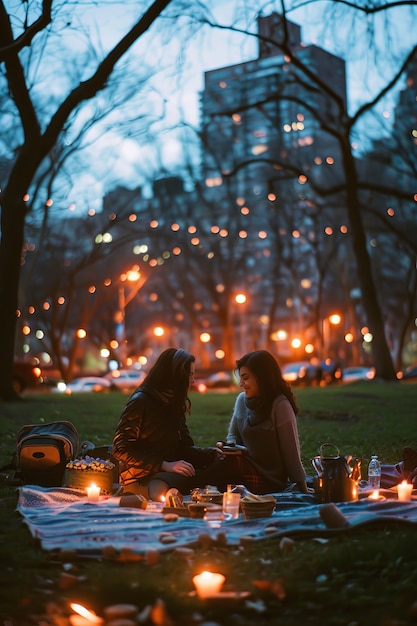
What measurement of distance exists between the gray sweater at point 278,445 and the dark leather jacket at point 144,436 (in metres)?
0.39

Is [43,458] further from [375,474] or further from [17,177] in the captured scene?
[17,177]

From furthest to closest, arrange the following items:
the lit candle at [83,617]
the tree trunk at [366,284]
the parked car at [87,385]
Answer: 1. the parked car at [87,385]
2. the tree trunk at [366,284]
3. the lit candle at [83,617]

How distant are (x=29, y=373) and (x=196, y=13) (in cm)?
1423

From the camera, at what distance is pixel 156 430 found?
8078 millimetres

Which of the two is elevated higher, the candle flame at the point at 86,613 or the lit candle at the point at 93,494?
the lit candle at the point at 93,494

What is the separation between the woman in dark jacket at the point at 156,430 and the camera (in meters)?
7.94

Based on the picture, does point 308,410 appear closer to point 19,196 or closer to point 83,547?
point 19,196

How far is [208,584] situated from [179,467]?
3.03 meters

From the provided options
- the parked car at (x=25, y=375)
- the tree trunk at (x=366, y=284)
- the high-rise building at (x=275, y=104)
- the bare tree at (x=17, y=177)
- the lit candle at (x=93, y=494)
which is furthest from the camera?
the parked car at (x=25, y=375)

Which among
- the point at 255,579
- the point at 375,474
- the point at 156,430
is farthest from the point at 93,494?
the point at 255,579

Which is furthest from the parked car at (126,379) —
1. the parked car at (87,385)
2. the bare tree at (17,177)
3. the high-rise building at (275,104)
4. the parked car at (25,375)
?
the bare tree at (17,177)

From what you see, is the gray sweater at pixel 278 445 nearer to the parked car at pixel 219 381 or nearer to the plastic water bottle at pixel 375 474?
the plastic water bottle at pixel 375 474

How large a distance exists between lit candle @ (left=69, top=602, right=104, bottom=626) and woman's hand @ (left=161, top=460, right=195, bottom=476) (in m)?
3.14

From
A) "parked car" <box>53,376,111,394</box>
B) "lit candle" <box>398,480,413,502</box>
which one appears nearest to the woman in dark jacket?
"lit candle" <box>398,480,413,502</box>
